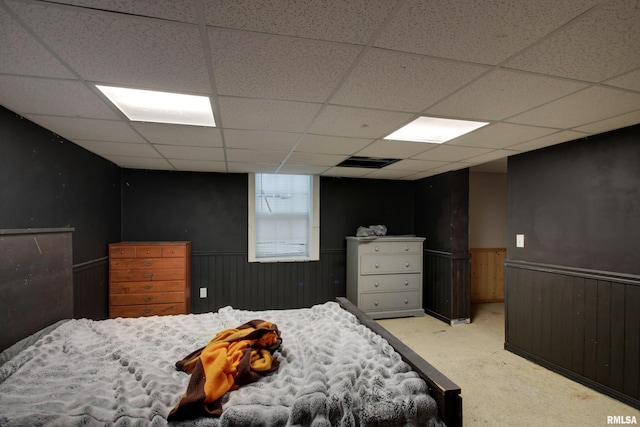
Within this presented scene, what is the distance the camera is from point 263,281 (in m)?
4.40

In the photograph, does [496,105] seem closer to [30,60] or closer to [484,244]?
[30,60]

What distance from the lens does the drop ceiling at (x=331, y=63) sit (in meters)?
1.03

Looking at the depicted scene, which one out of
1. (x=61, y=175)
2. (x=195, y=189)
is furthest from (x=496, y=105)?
(x=195, y=189)

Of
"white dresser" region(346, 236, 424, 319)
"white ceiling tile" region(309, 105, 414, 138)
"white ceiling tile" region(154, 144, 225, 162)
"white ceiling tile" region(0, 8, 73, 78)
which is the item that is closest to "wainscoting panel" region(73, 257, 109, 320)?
"white ceiling tile" region(154, 144, 225, 162)

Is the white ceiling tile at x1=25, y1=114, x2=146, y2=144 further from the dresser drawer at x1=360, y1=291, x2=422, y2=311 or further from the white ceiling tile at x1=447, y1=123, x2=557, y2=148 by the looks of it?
the dresser drawer at x1=360, y1=291, x2=422, y2=311

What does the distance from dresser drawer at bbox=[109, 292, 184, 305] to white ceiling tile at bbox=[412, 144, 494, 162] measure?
10.9ft

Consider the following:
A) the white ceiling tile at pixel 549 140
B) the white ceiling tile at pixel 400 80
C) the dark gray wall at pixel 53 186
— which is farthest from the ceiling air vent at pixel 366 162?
the dark gray wall at pixel 53 186

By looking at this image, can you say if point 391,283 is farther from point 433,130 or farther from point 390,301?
point 433,130

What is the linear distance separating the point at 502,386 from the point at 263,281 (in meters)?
3.11

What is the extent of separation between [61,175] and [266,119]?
1.96m

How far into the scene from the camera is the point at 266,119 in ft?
6.84

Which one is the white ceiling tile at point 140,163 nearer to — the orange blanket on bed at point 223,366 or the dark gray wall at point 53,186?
the dark gray wall at point 53,186

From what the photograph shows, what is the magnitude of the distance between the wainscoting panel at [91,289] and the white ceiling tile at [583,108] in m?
3.97

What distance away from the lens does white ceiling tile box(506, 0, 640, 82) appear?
3.39 feet
